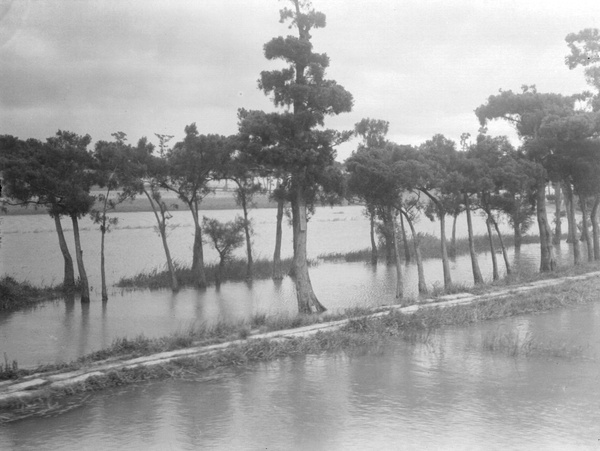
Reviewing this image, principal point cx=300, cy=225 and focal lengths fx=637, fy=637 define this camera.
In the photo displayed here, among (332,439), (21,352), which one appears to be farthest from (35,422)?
(21,352)

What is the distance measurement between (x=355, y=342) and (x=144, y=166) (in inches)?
857

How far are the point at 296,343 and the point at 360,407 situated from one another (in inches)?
146

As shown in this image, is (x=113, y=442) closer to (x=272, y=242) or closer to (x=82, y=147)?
(x=82, y=147)

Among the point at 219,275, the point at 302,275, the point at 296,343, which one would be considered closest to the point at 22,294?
the point at 219,275

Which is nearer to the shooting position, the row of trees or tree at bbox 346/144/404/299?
the row of trees

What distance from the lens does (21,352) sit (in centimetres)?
1819

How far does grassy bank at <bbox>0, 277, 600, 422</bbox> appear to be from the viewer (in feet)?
32.6

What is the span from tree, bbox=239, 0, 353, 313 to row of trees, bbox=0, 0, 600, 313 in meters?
0.04

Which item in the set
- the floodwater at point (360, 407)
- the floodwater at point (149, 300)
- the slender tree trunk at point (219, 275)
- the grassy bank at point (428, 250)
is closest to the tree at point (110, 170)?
the floodwater at point (149, 300)

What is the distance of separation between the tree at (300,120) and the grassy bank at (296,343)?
23.0 ft

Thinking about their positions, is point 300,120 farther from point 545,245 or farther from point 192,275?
point 192,275

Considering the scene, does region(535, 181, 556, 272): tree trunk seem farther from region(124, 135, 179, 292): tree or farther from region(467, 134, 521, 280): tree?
region(124, 135, 179, 292): tree

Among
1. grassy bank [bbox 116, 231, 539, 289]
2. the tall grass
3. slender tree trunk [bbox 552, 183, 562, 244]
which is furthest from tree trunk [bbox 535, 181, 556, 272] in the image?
the tall grass

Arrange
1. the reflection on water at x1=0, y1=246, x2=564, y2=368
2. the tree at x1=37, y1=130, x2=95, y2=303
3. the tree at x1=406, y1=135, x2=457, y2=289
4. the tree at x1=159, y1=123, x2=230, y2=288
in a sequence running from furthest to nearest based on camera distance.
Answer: the tree at x1=159, y1=123, x2=230, y2=288, the tree at x1=37, y1=130, x2=95, y2=303, the tree at x1=406, y1=135, x2=457, y2=289, the reflection on water at x1=0, y1=246, x2=564, y2=368
